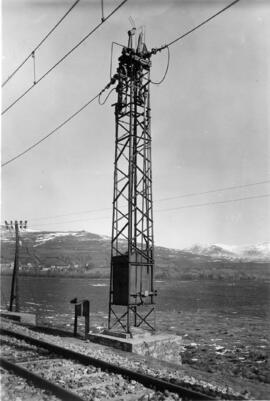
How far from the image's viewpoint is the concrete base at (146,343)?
37.3ft

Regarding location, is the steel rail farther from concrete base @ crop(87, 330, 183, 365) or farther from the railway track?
concrete base @ crop(87, 330, 183, 365)

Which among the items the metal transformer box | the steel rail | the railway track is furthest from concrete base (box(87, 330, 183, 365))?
the steel rail

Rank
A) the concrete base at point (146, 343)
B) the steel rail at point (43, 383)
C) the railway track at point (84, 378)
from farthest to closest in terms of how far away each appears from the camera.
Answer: the concrete base at point (146, 343) < the railway track at point (84, 378) < the steel rail at point (43, 383)

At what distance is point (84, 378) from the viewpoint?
289 inches

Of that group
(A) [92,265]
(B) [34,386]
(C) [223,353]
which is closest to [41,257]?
(A) [92,265]

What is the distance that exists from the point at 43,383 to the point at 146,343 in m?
5.44

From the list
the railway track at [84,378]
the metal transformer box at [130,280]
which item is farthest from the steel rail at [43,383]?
the metal transformer box at [130,280]

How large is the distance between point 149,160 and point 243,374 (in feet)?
32.3

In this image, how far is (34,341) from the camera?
11078mm

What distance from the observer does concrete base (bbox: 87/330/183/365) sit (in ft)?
37.3

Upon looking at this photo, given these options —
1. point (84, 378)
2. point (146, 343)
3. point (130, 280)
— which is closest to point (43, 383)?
point (84, 378)

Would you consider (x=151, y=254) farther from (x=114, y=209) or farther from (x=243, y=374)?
(x=243, y=374)

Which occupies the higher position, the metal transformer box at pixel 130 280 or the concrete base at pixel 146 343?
the metal transformer box at pixel 130 280

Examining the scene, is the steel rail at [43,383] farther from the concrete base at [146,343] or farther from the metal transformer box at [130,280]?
the metal transformer box at [130,280]
